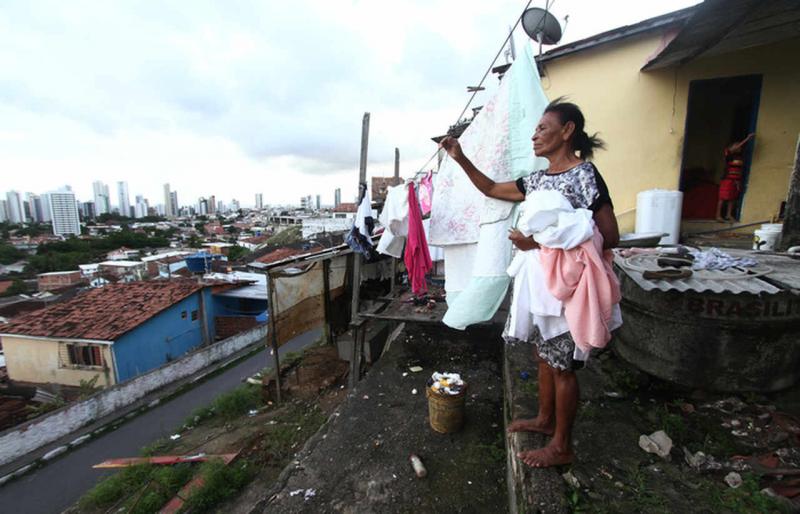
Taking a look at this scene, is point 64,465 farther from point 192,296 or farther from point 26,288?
point 26,288

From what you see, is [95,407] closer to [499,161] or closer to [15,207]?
[499,161]

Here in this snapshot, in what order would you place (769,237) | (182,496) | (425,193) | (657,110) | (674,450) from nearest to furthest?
(674,450) < (425,193) < (769,237) < (657,110) < (182,496)

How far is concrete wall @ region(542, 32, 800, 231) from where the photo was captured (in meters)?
4.74

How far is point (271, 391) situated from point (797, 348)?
901 centimetres

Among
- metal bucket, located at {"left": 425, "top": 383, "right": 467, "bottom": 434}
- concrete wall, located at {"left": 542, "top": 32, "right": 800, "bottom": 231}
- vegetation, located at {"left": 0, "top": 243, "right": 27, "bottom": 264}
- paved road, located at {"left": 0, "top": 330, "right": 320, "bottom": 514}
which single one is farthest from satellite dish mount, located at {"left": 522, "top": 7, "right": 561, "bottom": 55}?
vegetation, located at {"left": 0, "top": 243, "right": 27, "bottom": 264}

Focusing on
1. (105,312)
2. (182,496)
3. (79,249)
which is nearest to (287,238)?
(105,312)

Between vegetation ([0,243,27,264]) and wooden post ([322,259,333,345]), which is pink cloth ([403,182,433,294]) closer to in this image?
wooden post ([322,259,333,345])

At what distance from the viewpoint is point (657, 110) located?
5.23 metres

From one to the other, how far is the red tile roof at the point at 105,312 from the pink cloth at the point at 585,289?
16.4 metres

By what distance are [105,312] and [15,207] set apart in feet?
341

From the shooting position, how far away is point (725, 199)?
208 inches

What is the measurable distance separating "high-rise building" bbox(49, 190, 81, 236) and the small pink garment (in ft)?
291

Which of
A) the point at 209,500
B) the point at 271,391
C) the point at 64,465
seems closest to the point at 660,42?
the point at 209,500

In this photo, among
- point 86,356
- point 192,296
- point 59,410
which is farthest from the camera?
point 192,296
